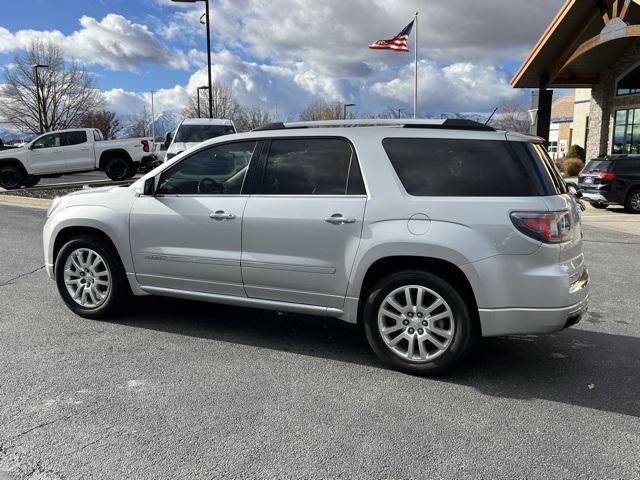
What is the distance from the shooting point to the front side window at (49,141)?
60.7 feet

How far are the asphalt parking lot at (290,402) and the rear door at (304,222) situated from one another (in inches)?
23.4

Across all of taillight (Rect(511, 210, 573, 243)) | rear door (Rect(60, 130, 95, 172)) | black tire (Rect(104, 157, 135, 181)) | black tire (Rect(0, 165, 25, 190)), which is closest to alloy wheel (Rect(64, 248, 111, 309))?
taillight (Rect(511, 210, 573, 243))

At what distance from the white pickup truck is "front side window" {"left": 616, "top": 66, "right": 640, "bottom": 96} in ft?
62.8

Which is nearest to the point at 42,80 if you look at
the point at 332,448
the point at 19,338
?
the point at 19,338

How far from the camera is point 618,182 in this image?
1507cm

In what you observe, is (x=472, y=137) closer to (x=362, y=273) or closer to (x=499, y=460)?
(x=362, y=273)

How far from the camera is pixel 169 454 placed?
2990 mm

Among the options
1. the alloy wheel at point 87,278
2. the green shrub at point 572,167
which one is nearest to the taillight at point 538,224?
the alloy wheel at point 87,278

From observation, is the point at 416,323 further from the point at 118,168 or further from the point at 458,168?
the point at 118,168

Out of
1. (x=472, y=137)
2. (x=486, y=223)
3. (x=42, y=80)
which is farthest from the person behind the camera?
(x=42, y=80)

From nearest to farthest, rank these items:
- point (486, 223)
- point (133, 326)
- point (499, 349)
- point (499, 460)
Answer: point (499, 460), point (486, 223), point (499, 349), point (133, 326)

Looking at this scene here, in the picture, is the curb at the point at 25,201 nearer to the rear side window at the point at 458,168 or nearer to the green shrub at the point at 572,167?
the rear side window at the point at 458,168

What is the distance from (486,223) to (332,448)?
1768 mm

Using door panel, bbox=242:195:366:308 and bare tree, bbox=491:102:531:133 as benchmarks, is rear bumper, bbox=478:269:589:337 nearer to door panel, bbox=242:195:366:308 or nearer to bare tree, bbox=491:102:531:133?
door panel, bbox=242:195:366:308
